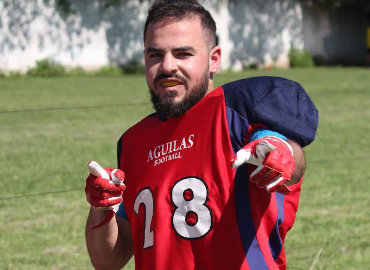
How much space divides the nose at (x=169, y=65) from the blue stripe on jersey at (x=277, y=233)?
0.60 m

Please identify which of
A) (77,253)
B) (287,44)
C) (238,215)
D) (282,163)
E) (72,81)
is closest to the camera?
(282,163)

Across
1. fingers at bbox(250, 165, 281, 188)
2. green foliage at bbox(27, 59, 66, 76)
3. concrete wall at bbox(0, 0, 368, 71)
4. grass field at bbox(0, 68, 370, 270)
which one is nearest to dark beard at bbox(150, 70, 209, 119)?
fingers at bbox(250, 165, 281, 188)

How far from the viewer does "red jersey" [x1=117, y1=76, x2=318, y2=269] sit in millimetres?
2730

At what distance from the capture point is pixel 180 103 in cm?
286

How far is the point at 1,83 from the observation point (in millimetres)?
20594

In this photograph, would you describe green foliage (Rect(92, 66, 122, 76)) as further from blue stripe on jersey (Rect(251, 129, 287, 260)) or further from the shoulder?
blue stripe on jersey (Rect(251, 129, 287, 260))

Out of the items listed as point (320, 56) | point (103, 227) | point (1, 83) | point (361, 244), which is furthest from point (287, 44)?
→ point (103, 227)

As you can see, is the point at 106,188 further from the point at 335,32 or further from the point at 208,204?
the point at 335,32

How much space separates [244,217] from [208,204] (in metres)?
0.14

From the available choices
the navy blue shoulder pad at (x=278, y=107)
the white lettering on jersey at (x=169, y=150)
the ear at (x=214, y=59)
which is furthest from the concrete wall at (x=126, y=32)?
the navy blue shoulder pad at (x=278, y=107)

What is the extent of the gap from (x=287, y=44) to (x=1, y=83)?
57.9 feet

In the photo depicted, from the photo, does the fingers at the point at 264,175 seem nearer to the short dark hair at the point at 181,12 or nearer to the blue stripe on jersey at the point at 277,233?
the blue stripe on jersey at the point at 277,233

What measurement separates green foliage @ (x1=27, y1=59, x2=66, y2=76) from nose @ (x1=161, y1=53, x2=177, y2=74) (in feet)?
73.0

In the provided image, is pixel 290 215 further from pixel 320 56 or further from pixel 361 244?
pixel 320 56
